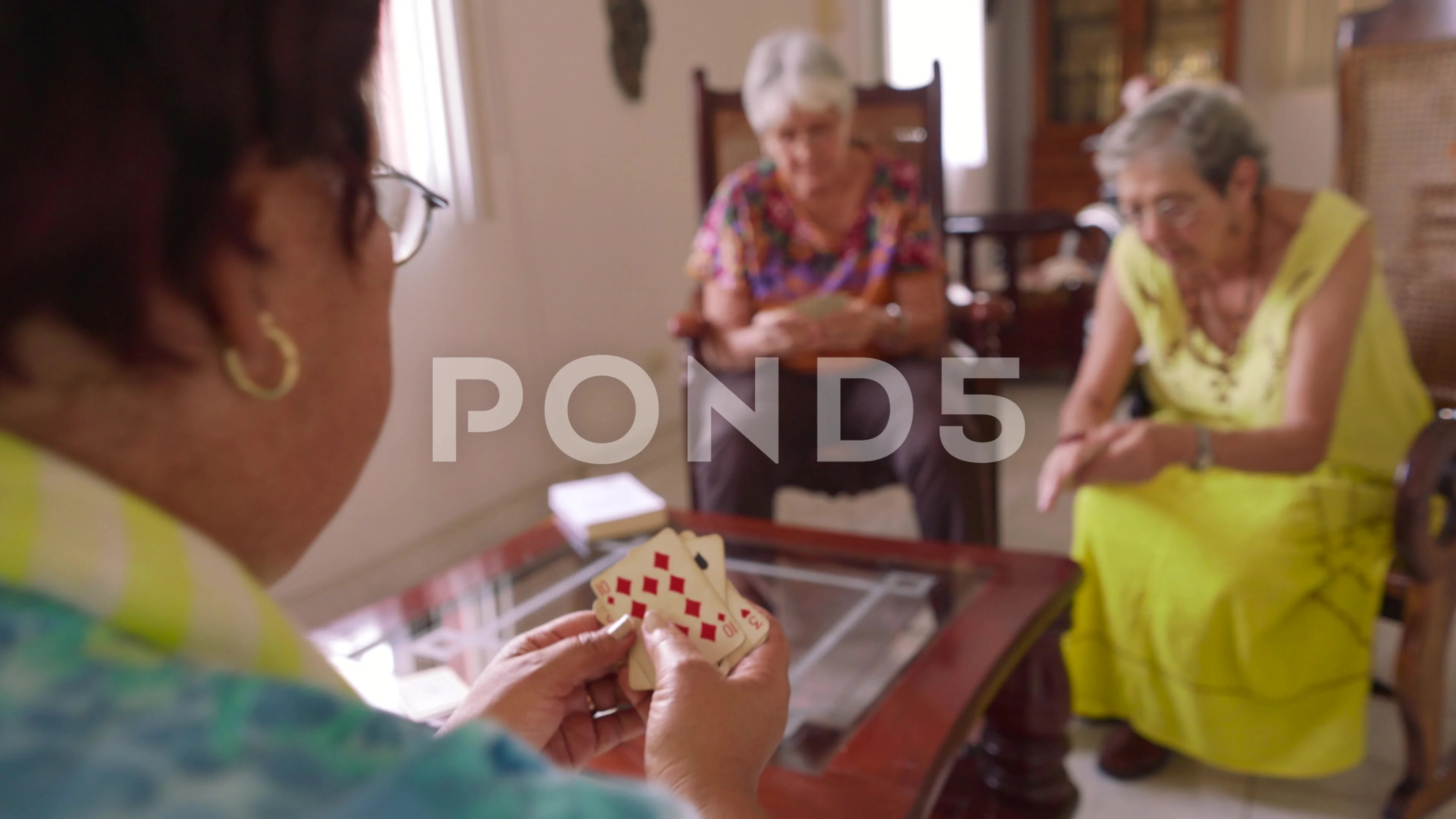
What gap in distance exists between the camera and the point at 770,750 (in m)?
0.69

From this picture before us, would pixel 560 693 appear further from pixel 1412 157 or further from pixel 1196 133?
pixel 1412 157

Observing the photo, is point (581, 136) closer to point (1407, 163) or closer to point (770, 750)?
point (1407, 163)

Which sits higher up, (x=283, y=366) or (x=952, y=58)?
(x=952, y=58)

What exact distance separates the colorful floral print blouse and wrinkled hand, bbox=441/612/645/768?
4.78ft

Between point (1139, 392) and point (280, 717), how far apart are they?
188cm

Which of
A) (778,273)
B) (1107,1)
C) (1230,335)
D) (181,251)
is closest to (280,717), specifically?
(181,251)

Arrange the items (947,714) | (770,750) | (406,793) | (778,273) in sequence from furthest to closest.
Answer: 1. (778,273)
2. (947,714)
3. (770,750)
4. (406,793)

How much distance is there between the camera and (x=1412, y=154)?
1857mm

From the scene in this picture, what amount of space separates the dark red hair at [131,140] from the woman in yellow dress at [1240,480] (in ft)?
4.83

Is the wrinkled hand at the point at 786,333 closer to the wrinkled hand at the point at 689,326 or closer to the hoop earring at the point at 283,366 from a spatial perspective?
the wrinkled hand at the point at 689,326

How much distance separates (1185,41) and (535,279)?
4.13 metres

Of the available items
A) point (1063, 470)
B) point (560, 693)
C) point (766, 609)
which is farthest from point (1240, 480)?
point (560, 693)

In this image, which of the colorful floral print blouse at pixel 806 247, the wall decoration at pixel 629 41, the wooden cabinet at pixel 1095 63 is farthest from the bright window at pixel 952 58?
the colorful floral print blouse at pixel 806 247

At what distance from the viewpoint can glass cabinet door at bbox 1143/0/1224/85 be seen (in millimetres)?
5414
